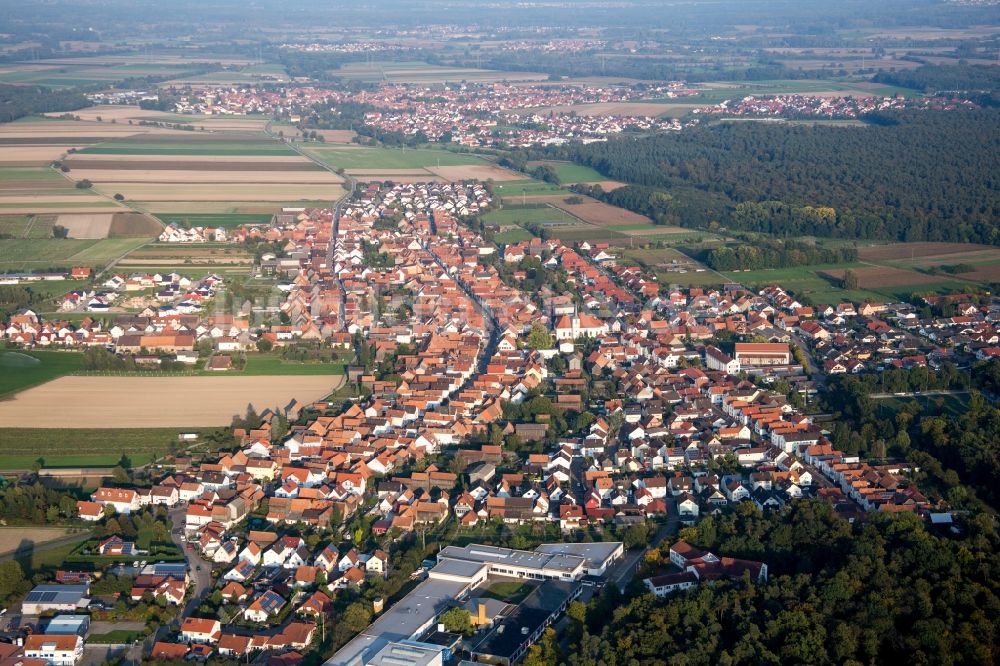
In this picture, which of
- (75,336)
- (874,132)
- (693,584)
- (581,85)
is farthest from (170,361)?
(581,85)

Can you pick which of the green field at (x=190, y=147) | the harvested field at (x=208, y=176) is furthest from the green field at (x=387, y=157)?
the harvested field at (x=208, y=176)

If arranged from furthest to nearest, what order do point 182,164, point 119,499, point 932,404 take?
point 182,164
point 932,404
point 119,499

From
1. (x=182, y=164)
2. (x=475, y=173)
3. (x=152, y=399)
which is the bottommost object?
(x=475, y=173)

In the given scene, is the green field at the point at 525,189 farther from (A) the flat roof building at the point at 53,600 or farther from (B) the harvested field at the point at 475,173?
(A) the flat roof building at the point at 53,600

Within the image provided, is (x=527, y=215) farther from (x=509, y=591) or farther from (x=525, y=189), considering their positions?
(x=509, y=591)

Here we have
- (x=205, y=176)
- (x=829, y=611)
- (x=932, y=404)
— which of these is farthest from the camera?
(x=205, y=176)

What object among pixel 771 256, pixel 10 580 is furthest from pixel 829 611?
pixel 771 256

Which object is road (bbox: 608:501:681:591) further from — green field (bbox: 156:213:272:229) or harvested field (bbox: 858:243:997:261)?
green field (bbox: 156:213:272:229)
